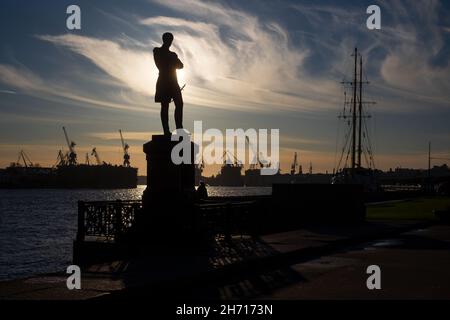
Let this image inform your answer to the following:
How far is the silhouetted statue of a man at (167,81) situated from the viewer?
1855 centimetres

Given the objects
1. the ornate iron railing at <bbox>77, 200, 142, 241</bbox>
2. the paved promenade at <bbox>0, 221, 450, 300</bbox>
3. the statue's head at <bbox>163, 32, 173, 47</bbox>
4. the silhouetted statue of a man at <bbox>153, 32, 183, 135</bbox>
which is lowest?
the paved promenade at <bbox>0, 221, 450, 300</bbox>

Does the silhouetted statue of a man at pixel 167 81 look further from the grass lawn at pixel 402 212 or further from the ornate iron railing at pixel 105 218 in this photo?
the grass lawn at pixel 402 212

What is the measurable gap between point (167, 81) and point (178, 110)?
34.3 inches

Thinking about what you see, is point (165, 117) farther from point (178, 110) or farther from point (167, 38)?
point (167, 38)

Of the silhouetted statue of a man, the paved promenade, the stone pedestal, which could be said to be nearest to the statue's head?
the silhouetted statue of a man

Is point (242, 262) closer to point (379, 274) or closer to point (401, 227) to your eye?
point (379, 274)

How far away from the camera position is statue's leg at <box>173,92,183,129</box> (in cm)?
1870

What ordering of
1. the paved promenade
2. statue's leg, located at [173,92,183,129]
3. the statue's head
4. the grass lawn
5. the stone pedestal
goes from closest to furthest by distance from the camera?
the paved promenade
the stone pedestal
the statue's head
statue's leg, located at [173,92,183,129]
the grass lawn

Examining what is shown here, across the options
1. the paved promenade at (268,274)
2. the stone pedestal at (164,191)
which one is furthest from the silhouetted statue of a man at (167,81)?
the paved promenade at (268,274)

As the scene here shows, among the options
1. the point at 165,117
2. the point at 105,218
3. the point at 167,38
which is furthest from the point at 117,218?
the point at 167,38

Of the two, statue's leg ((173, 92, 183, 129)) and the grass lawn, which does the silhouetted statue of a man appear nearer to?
statue's leg ((173, 92, 183, 129))

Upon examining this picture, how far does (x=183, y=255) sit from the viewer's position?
15.2 meters
